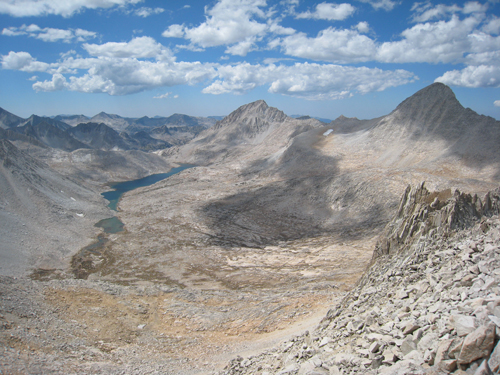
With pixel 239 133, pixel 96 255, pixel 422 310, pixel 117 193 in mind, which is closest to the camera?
pixel 422 310

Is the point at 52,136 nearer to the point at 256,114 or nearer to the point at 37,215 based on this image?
the point at 256,114

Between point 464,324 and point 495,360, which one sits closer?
point 495,360

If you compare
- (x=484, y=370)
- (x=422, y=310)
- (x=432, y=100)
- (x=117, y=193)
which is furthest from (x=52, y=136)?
(x=484, y=370)

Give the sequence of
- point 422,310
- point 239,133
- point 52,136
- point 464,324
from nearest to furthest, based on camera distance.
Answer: point 464,324 < point 422,310 < point 52,136 < point 239,133

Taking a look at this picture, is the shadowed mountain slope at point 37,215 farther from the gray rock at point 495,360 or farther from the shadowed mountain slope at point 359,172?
the gray rock at point 495,360

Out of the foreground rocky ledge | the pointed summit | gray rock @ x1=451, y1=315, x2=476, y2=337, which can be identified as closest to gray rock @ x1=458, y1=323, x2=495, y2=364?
the foreground rocky ledge

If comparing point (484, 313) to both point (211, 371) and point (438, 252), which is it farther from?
point (211, 371)

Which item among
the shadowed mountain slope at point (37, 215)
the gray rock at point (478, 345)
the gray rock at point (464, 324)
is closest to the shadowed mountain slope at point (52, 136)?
the shadowed mountain slope at point (37, 215)

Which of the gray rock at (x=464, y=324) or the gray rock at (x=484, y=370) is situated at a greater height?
the gray rock at (x=464, y=324)
